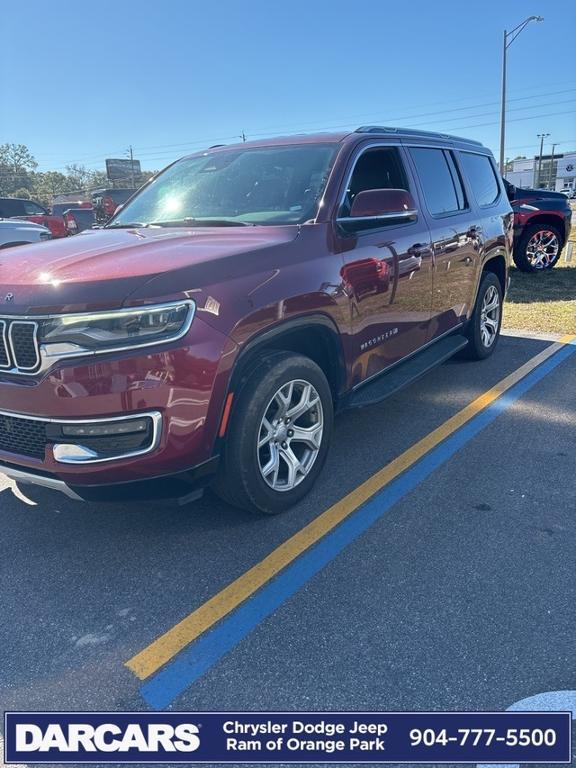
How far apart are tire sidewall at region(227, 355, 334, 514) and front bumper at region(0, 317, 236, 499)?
181 millimetres

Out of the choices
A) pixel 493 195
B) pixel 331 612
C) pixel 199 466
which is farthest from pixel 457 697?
pixel 493 195

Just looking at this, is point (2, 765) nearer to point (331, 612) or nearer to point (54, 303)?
point (331, 612)

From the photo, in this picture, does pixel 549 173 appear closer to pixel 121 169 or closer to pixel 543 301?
pixel 121 169

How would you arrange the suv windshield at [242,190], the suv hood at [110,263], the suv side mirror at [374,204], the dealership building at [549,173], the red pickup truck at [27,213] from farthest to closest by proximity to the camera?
the dealership building at [549,173]
the red pickup truck at [27,213]
the suv windshield at [242,190]
the suv side mirror at [374,204]
the suv hood at [110,263]

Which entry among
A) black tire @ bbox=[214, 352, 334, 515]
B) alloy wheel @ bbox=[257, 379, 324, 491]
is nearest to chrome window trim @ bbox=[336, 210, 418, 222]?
black tire @ bbox=[214, 352, 334, 515]

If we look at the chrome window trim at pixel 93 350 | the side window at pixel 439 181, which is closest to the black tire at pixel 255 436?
the chrome window trim at pixel 93 350

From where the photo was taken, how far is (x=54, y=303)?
7.94 ft

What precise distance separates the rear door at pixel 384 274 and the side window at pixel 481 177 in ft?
4.70

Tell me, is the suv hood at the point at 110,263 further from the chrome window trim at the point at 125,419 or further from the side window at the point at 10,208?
the side window at the point at 10,208

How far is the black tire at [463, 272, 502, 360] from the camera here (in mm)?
5602

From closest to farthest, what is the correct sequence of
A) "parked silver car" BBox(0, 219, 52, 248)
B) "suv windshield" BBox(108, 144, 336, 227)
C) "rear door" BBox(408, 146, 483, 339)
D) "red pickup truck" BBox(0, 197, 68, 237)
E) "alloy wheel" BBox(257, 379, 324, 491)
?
"alloy wheel" BBox(257, 379, 324, 491), "suv windshield" BBox(108, 144, 336, 227), "rear door" BBox(408, 146, 483, 339), "parked silver car" BBox(0, 219, 52, 248), "red pickup truck" BBox(0, 197, 68, 237)

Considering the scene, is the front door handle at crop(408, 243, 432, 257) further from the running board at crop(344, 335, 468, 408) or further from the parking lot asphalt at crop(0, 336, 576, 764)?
the parking lot asphalt at crop(0, 336, 576, 764)

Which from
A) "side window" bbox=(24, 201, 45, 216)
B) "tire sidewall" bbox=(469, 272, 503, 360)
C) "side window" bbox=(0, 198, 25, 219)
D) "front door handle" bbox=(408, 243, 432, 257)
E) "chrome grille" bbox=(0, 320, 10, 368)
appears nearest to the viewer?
"chrome grille" bbox=(0, 320, 10, 368)

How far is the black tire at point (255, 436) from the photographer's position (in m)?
2.84
